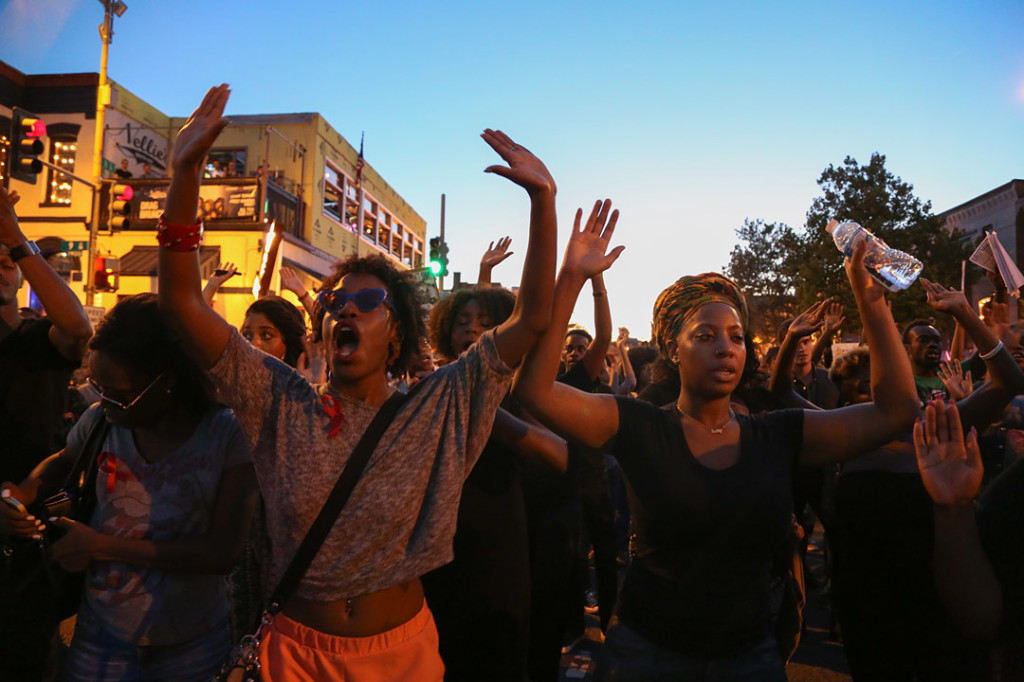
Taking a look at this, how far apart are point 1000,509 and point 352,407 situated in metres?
2.11

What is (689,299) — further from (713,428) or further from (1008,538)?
(1008,538)

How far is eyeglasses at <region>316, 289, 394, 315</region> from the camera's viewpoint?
2344 millimetres

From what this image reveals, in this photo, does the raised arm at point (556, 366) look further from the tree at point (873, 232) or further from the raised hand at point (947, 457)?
the tree at point (873, 232)

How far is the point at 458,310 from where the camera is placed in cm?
392

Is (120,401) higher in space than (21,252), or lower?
lower

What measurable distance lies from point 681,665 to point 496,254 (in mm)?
3418

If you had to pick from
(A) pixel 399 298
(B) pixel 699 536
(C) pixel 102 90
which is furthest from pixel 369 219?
(B) pixel 699 536

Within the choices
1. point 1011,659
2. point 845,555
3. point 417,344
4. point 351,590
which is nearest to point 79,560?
point 351,590

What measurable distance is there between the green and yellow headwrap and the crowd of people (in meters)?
0.02

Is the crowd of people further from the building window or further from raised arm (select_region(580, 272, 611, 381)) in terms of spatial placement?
the building window

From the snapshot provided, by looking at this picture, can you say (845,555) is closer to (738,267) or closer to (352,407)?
(352,407)

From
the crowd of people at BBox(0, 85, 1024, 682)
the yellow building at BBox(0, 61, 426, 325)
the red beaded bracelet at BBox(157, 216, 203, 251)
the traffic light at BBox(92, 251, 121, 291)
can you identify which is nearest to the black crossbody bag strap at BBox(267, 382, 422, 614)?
the crowd of people at BBox(0, 85, 1024, 682)

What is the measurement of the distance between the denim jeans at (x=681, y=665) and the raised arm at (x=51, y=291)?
2732 mm

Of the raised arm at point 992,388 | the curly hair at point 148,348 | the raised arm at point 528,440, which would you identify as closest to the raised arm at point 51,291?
the curly hair at point 148,348
